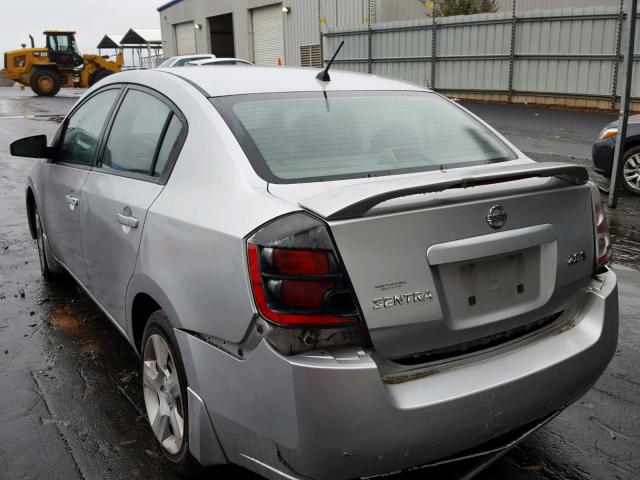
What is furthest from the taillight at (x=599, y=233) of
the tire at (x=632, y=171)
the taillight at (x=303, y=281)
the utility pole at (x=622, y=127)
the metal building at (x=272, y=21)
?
the metal building at (x=272, y=21)

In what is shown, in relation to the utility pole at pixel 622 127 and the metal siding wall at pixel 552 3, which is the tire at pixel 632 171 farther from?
the metal siding wall at pixel 552 3

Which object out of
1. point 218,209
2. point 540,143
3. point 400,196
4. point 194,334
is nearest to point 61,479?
point 194,334

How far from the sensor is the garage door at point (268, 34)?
107 ft

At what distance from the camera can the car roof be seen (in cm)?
301

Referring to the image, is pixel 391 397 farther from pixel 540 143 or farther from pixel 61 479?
pixel 540 143

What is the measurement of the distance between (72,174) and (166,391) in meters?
1.79

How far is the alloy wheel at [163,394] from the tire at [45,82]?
33.0m

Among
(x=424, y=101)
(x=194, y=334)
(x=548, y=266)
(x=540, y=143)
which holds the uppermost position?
(x=424, y=101)

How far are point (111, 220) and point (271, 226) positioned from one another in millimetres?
1334

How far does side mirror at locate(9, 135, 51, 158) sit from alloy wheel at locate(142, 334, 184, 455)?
2101mm

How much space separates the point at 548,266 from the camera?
2434 millimetres

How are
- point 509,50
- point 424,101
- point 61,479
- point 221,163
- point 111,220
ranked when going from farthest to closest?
point 509,50 → point 424,101 → point 111,220 → point 61,479 → point 221,163

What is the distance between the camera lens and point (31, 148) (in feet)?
14.2

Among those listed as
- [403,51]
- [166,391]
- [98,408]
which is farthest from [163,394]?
[403,51]
